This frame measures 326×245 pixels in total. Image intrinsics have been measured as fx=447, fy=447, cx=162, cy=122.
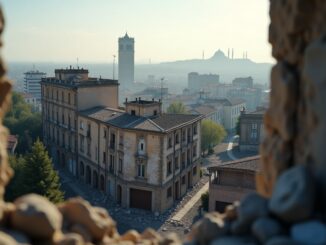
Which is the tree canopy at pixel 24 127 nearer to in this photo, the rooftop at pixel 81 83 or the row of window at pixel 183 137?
the rooftop at pixel 81 83

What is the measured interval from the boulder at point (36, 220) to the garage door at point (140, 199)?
35979 millimetres

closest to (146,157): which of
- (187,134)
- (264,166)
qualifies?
(187,134)

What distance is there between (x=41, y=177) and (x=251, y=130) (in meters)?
45.0

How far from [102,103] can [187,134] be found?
45.0 feet

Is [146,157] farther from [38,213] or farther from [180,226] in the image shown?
[38,213]

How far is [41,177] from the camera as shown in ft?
113

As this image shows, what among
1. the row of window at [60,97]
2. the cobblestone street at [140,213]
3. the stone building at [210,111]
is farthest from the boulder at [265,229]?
the stone building at [210,111]

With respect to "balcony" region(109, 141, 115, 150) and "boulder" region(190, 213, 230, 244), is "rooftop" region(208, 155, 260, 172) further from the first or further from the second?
"boulder" region(190, 213, 230, 244)

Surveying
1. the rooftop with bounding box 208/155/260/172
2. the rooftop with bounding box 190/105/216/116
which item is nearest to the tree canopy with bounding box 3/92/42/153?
the rooftop with bounding box 190/105/216/116

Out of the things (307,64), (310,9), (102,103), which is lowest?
(102,103)

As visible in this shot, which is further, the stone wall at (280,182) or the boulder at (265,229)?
the stone wall at (280,182)

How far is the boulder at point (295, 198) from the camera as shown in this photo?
24.8 ft

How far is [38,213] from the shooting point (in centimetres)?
759

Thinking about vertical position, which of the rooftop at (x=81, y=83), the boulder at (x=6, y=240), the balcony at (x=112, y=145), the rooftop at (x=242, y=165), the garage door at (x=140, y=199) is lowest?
the garage door at (x=140, y=199)
